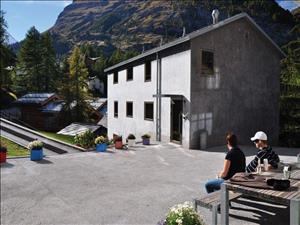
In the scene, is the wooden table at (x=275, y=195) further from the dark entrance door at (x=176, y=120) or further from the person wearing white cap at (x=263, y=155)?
the dark entrance door at (x=176, y=120)

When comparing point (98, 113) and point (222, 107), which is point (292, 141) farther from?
point (98, 113)

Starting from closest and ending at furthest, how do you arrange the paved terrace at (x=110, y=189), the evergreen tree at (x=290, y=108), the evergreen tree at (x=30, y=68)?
the paved terrace at (x=110, y=189) → the evergreen tree at (x=290, y=108) → the evergreen tree at (x=30, y=68)

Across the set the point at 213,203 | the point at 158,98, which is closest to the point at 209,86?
the point at 158,98

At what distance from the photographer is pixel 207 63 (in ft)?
55.0

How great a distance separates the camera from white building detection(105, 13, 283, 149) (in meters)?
16.0

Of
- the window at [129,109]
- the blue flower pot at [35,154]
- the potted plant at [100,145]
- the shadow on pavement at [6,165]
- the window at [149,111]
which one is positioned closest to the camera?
the shadow on pavement at [6,165]

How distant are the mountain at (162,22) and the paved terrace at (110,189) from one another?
3066 inches

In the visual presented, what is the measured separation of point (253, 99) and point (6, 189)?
49.9ft

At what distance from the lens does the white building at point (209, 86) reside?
1605 cm

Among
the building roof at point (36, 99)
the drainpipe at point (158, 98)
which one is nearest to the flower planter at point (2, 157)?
the drainpipe at point (158, 98)

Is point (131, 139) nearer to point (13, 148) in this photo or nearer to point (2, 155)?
point (2, 155)

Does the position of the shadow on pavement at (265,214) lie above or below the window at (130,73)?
below

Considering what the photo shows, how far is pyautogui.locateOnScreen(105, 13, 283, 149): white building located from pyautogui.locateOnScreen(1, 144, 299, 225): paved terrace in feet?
11.4

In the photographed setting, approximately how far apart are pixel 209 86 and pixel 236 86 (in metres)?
2.46
